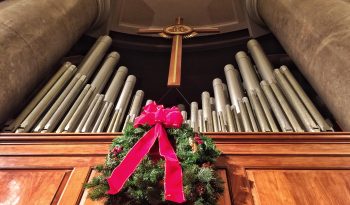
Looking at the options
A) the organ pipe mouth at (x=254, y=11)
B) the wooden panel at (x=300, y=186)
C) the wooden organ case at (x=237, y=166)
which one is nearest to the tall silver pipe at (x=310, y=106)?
the wooden organ case at (x=237, y=166)

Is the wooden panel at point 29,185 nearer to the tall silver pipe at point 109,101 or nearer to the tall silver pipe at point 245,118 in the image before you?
the tall silver pipe at point 109,101

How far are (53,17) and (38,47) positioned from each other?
1.85 ft

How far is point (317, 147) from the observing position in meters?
2.27

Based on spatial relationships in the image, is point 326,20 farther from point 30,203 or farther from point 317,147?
point 30,203

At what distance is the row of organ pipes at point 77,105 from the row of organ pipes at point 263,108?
30.2 inches

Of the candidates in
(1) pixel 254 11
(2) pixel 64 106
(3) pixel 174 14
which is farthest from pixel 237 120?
(3) pixel 174 14

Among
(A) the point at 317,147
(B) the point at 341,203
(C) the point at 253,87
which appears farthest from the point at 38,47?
(B) the point at 341,203

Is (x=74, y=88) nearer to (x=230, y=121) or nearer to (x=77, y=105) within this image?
(x=77, y=105)

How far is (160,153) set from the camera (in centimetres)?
186

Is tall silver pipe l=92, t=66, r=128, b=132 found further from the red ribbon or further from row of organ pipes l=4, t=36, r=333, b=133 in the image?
the red ribbon

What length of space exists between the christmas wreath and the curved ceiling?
414 cm

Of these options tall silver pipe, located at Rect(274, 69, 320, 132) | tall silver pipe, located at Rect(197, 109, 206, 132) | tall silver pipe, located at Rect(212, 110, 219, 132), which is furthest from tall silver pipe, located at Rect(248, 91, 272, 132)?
tall silver pipe, located at Rect(197, 109, 206, 132)

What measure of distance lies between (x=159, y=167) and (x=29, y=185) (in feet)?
2.49

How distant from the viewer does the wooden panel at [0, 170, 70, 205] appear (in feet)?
6.26
